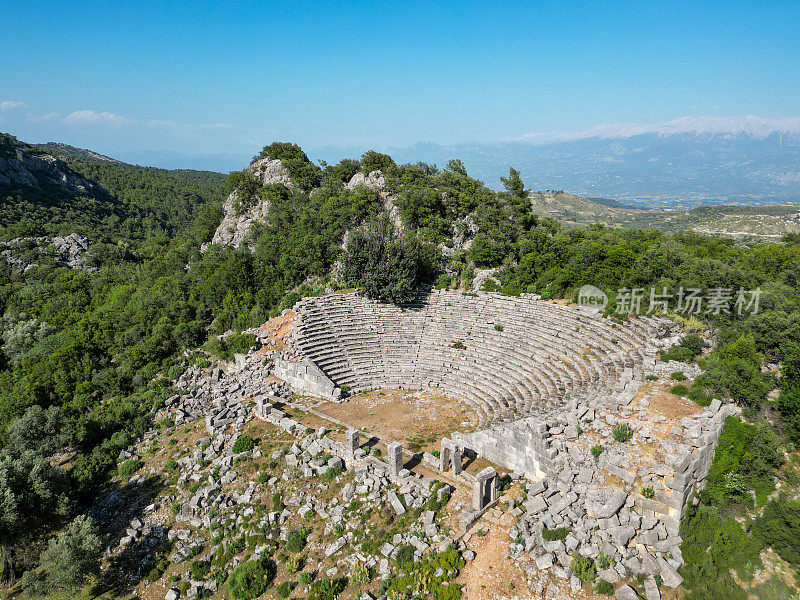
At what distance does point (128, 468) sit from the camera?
68.0 feet

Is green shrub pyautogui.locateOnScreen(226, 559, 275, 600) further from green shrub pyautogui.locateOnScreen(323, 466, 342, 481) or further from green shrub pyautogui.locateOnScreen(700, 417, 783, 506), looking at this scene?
green shrub pyautogui.locateOnScreen(700, 417, 783, 506)

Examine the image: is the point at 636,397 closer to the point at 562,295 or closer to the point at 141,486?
the point at 562,295

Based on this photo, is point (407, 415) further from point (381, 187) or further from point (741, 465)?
point (381, 187)

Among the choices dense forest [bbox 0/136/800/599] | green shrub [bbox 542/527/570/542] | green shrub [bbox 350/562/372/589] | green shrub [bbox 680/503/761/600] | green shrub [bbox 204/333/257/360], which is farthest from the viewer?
green shrub [bbox 204/333/257/360]

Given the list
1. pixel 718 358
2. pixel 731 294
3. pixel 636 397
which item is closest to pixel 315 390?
pixel 636 397

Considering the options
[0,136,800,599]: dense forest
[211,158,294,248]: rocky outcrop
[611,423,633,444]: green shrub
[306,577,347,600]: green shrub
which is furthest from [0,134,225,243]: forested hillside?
[611,423,633,444]: green shrub

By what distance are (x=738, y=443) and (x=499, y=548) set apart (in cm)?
924

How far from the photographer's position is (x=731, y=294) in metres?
23.2

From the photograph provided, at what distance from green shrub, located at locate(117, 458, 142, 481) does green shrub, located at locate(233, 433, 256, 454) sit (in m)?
5.73

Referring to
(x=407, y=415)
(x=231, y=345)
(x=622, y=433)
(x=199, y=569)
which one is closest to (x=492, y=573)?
(x=622, y=433)

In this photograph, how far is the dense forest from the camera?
14367 mm

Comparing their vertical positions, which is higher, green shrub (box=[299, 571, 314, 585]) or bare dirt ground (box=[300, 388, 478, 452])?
bare dirt ground (box=[300, 388, 478, 452])

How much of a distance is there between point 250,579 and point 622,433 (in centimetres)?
1428

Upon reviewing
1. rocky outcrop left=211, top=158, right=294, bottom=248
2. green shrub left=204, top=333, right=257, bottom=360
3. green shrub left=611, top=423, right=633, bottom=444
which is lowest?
green shrub left=204, top=333, right=257, bottom=360
